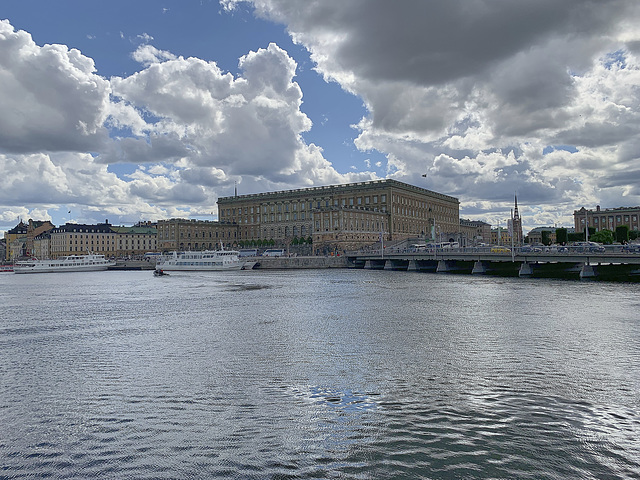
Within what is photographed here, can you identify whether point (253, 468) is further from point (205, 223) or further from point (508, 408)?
point (205, 223)

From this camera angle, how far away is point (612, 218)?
18375cm

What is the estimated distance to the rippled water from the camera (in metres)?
11.6

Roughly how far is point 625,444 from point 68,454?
13.3 meters

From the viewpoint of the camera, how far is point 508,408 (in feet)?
48.5

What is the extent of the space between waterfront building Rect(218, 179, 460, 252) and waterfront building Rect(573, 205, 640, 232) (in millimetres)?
48599

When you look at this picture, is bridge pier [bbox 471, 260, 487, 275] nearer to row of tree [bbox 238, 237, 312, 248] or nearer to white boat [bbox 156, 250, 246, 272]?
white boat [bbox 156, 250, 246, 272]

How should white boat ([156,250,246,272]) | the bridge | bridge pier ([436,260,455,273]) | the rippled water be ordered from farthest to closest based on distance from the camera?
white boat ([156,250,246,272]) → bridge pier ([436,260,455,273]) → the bridge → the rippled water

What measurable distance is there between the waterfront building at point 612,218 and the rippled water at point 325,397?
171 m

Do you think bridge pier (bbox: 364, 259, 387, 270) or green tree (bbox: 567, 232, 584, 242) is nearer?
bridge pier (bbox: 364, 259, 387, 270)

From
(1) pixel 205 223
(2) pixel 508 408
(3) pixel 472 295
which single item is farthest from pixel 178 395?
(1) pixel 205 223

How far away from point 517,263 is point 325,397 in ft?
274

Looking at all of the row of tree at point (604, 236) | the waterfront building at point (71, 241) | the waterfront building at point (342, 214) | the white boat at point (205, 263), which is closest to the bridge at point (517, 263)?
the white boat at point (205, 263)

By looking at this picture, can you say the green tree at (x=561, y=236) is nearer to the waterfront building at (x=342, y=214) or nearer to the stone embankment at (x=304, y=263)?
the waterfront building at (x=342, y=214)

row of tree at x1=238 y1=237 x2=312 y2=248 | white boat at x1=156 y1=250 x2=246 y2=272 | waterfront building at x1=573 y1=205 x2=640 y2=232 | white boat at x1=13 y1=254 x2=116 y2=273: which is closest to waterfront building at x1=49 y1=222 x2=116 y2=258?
row of tree at x1=238 y1=237 x2=312 y2=248
